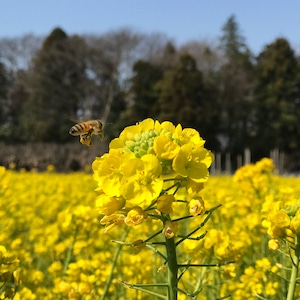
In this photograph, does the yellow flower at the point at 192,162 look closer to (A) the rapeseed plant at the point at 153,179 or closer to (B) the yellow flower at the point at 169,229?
(A) the rapeseed plant at the point at 153,179

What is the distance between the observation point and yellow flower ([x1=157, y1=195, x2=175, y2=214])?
3.84ft

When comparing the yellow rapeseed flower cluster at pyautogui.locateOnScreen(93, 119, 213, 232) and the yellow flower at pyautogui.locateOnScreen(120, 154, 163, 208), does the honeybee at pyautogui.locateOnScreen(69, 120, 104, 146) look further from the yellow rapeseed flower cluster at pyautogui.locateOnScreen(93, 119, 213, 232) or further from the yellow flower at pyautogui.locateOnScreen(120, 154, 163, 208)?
the yellow flower at pyautogui.locateOnScreen(120, 154, 163, 208)

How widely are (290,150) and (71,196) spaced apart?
817 inches

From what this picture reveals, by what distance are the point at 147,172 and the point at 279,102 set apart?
25689 mm

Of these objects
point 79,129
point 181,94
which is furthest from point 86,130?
point 181,94

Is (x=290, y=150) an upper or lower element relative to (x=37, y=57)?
lower

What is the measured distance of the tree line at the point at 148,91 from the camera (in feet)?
81.8

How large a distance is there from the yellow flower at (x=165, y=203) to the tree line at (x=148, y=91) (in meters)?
22.8

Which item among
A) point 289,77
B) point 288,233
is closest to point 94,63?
point 289,77

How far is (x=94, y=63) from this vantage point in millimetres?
27219

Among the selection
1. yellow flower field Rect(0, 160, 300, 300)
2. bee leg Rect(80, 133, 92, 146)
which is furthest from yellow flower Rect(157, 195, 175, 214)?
bee leg Rect(80, 133, 92, 146)

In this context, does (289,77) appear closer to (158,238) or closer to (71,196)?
(71,196)

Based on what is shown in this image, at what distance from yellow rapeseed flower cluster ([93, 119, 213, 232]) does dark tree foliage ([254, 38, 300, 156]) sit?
24.9m

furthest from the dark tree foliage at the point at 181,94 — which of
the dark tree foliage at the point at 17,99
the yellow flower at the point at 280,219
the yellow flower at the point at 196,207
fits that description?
the yellow flower at the point at 196,207
